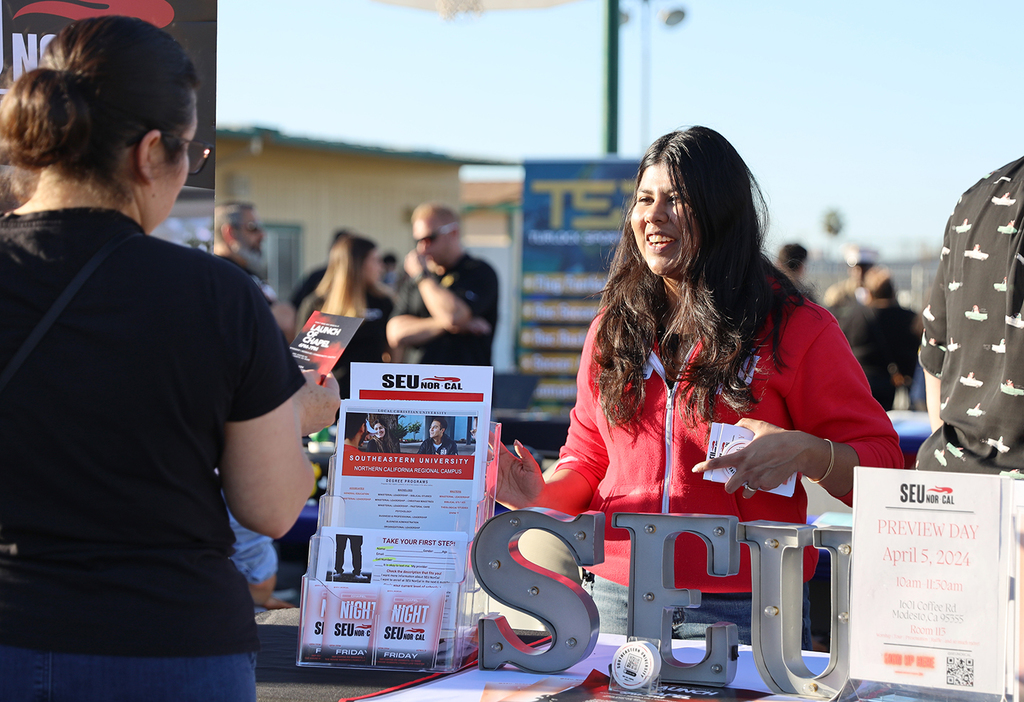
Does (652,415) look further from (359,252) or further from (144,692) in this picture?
(359,252)

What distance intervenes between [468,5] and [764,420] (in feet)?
4.51

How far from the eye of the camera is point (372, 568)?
1.47m

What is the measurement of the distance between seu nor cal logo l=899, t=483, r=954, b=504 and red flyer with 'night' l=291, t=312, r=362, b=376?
2.64ft

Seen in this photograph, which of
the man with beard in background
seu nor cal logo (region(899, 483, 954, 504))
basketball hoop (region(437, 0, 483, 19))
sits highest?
basketball hoop (region(437, 0, 483, 19))

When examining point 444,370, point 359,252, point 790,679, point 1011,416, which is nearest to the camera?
point 790,679

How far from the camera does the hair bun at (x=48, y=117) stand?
3.47 feet

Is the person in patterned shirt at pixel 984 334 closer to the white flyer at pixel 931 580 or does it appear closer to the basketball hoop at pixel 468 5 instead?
the white flyer at pixel 931 580

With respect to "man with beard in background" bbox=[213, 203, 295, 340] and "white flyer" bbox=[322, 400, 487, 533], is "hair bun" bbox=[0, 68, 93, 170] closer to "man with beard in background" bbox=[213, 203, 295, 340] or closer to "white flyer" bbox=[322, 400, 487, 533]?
"white flyer" bbox=[322, 400, 487, 533]

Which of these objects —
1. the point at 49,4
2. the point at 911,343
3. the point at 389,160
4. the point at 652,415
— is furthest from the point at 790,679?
the point at 389,160

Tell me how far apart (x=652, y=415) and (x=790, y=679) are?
548 millimetres

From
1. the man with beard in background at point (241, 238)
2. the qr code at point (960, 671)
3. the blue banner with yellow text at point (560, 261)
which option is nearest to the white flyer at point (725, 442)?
the qr code at point (960, 671)

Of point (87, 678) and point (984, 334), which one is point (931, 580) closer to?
point (984, 334)

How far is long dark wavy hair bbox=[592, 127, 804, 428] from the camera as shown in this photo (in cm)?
166

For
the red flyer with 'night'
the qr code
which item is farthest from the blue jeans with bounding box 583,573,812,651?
the red flyer with 'night'
